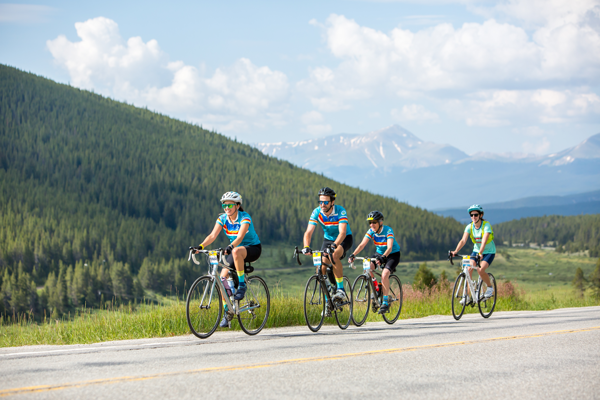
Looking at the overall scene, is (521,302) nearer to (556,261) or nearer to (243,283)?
(243,283)

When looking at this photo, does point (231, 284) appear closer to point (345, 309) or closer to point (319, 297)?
point (319, 297)

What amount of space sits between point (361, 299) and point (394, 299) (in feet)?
4.48

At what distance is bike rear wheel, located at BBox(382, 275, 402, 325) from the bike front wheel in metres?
1.35

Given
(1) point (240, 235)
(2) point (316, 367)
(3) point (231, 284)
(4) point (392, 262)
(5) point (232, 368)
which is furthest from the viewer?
(4) point (392, 262)

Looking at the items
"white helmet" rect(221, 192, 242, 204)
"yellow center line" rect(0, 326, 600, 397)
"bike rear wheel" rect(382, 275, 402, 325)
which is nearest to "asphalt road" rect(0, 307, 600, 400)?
"yellow center line" rect(0, 326, 600, 397)

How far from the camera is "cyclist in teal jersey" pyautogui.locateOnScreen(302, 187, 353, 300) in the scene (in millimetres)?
11094

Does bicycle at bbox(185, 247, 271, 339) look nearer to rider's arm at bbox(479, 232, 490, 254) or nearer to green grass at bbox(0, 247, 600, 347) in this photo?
green grass at bbox(0, 247, 600, 347)

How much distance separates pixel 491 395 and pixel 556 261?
210 meters

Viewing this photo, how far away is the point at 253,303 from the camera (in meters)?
10.7

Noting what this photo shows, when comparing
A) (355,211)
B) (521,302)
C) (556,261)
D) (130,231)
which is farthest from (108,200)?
(521,302)

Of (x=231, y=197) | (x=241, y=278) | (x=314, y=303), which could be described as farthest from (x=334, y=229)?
(x=231, y=197)

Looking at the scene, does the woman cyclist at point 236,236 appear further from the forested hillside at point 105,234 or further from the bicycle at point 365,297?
the forested hillside at point 105,234

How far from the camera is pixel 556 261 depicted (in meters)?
197

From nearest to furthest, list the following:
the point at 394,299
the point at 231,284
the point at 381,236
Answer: the point at 231,284, the point at 381,236, the point at 394,299
